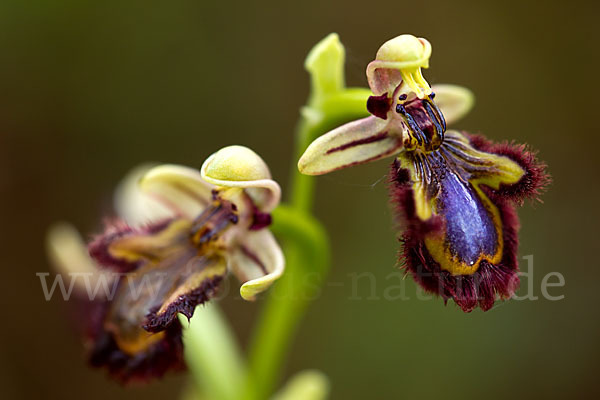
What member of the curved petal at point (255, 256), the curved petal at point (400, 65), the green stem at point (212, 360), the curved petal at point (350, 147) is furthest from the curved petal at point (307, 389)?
the curved petal at point (400, 65)

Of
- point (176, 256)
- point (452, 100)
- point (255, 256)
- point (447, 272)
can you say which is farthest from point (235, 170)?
point (452, 100)

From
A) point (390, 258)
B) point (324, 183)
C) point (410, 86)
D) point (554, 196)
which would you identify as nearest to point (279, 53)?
point (324, 183)

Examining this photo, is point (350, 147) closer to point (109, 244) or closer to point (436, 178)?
point (436, 178)

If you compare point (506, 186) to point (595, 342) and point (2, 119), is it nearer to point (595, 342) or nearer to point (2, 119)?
point (595, 342)

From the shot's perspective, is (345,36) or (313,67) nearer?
(313,67)

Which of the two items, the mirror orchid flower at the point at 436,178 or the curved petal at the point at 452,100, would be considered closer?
the mirror orchid flower at the point at 436,178

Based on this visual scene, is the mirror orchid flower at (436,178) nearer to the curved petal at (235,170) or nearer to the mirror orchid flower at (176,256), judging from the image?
the curved petal at (235,170)

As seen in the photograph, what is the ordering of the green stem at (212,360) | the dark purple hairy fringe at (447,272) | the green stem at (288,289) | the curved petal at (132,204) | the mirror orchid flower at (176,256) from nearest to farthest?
the dark purple hairy fringe at (447,272), the mirror orchid flower at (176,256), the green stem at (288,289), the green stem at (212,360), the curved petal at (132,204)
